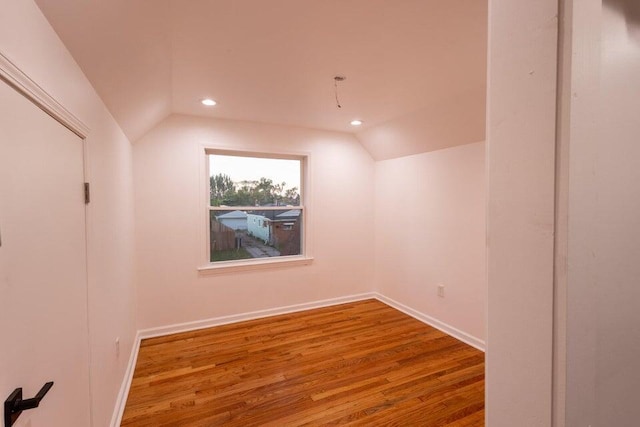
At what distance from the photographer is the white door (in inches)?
33.9

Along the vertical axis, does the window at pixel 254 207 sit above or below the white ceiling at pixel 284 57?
below

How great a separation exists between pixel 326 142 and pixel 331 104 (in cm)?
109

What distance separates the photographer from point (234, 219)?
3770mm

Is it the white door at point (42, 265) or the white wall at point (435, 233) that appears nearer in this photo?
the white door at point (42, 265)

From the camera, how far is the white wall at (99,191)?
3.15 feet

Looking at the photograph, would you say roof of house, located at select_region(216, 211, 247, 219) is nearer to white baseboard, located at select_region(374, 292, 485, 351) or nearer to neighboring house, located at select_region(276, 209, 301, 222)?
neighboring house, located at select_region(276, 209, 301, 222)

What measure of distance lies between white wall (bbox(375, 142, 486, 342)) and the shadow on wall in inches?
85.4

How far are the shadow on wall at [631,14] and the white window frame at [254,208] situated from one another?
3268 mm

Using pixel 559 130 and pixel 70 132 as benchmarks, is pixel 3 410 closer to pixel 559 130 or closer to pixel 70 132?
pixel 70 132

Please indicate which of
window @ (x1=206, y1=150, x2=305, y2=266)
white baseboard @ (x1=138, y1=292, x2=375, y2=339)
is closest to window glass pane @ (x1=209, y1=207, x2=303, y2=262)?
window @ (x1=206, y1=150, x2=305, y2=266)

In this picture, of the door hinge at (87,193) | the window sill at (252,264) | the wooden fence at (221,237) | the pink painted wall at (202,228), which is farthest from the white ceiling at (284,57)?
the window sill at (252,264)

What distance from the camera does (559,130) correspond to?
1.90ft

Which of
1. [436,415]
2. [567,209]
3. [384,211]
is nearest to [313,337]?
[436,415]

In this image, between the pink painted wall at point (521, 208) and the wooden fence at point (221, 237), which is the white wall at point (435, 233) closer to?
the wooden fence at point (221, 237)
